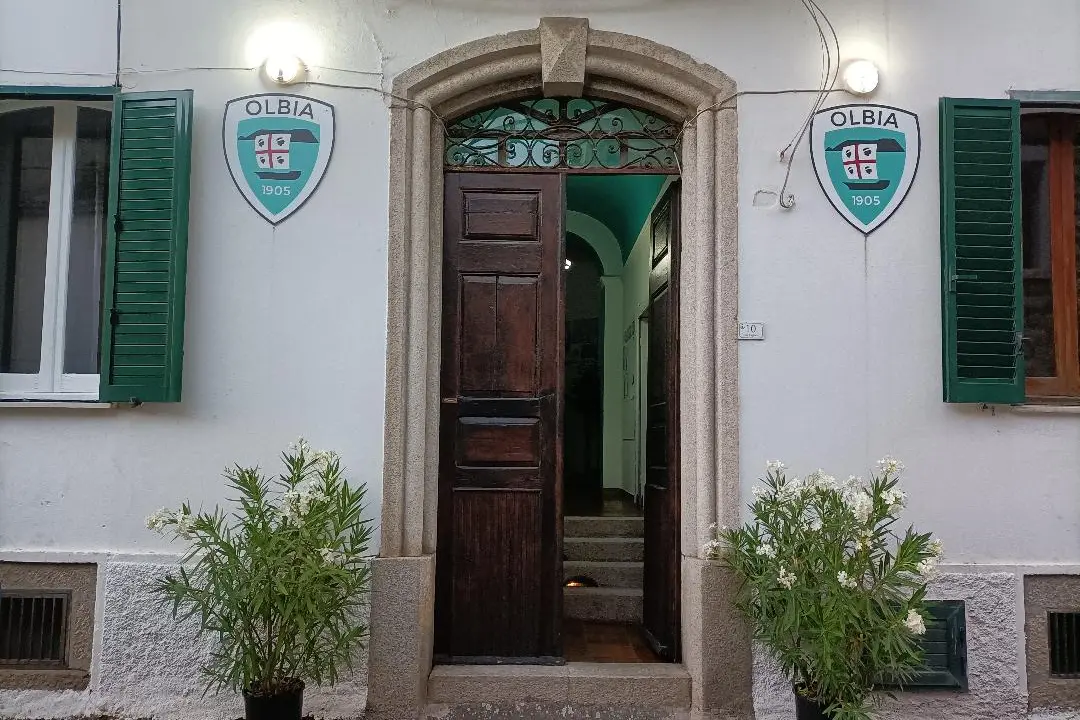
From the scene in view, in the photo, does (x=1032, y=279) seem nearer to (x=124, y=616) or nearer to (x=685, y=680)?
(x=685, y=680)

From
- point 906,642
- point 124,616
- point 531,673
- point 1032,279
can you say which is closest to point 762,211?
point 1032,279

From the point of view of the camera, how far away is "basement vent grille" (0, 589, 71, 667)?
4.51 m

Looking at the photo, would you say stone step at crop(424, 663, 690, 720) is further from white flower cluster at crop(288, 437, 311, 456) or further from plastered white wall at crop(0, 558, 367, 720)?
white flower cluster at crop(288, 437, 311, 456)

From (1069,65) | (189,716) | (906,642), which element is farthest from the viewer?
(1069,65)

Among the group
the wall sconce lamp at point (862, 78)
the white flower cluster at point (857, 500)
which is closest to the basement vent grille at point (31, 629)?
the white flower cluster at point (857, 500)

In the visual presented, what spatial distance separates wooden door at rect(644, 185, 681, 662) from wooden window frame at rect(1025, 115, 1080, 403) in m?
1.95

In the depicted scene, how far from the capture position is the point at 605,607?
19.2 feet

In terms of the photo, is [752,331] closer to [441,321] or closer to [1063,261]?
[441,321]

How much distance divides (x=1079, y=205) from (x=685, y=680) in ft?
11.3

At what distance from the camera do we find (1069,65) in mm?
4691

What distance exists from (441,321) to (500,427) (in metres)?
0.68

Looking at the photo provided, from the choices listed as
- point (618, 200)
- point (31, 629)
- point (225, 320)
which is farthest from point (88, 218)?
point (618, 200)

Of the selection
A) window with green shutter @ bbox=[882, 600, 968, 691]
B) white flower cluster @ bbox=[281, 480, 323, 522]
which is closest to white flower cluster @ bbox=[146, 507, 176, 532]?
white flower cluster @ bbox=[281, 480, 323, 522]

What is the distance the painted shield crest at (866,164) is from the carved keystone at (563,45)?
1310 mm
